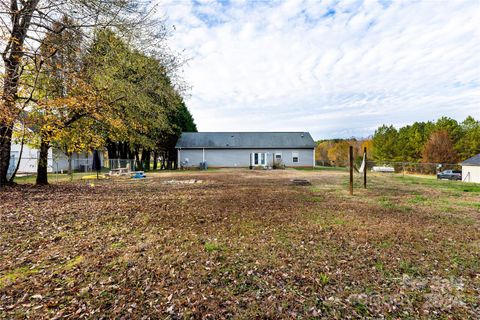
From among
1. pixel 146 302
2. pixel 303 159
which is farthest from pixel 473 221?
pixel 303 159

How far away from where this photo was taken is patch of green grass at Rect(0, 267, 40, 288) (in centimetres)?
314

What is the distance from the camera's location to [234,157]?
98.4 ft

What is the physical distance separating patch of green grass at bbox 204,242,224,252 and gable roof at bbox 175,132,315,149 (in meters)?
25.5

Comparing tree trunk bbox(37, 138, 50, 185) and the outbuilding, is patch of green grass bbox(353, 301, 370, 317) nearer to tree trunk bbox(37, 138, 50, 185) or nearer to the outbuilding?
tree trunk bbox(37, 138, 50, 185)

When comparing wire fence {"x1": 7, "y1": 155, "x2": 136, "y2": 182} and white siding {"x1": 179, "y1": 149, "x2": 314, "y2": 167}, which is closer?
wire fence {"x1": 7, "y1": 155, "x2": 136, "y2": 182}

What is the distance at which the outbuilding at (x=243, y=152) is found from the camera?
29609mm

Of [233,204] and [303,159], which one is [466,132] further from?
[233,204]

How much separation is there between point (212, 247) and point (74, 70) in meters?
8.84

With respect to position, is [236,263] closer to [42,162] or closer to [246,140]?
[42,162]

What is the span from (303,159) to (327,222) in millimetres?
25051

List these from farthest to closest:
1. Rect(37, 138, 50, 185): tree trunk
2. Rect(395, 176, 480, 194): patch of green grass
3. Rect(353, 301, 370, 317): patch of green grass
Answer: Rect(395, 176, 480, 194): patch of green grass
Rect(37, 138, 50, 185): tree trunk
Rect(353, 301, 370, 317): patch of green grass

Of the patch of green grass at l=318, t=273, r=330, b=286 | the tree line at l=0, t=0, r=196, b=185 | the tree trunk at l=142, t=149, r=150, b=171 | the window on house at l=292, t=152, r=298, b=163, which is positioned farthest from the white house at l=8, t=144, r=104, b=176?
the window on house at l=292, t=152, r=298, b=163

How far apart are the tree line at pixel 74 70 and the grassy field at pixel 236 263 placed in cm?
376

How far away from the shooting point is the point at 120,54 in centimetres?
1016
